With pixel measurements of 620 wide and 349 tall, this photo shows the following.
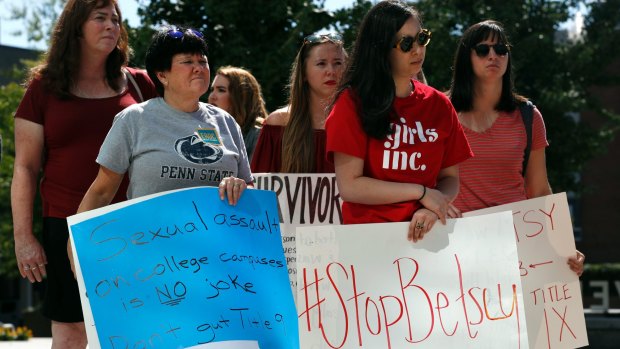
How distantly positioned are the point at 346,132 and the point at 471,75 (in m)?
1.42

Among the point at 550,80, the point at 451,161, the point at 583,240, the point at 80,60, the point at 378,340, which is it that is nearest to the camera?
the point at 378,340

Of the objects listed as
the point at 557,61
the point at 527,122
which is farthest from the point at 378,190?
the point at 557,61

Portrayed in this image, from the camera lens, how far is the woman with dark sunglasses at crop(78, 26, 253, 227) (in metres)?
4.29

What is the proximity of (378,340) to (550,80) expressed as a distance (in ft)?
54.8

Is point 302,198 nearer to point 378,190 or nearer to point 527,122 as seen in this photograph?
point 527,122

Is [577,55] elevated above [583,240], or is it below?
above

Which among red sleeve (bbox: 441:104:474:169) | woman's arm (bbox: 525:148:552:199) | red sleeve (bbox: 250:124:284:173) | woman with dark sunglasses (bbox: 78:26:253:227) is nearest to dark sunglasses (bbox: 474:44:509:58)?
woman's arm (bbox: 525:148:552:199)

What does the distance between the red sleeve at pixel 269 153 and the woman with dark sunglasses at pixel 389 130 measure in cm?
142

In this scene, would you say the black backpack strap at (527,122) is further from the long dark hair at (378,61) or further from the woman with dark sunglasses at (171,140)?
the woman with dark sunglasses at (171,140)

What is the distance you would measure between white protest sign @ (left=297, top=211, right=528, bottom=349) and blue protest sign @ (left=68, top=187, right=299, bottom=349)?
0.54ft

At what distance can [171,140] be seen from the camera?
4.32m

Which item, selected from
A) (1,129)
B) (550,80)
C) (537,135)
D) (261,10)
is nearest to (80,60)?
(537,135)

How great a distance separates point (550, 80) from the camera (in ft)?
66.2

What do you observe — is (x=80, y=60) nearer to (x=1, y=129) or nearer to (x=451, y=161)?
(x=451, y=161)
